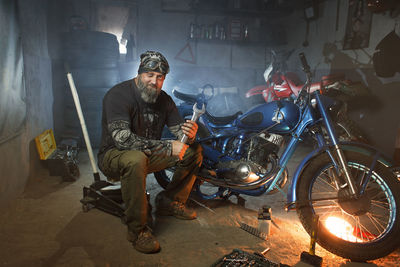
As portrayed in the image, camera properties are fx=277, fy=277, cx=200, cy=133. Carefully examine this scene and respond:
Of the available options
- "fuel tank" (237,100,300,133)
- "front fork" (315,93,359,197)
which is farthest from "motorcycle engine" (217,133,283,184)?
"front fork" (315,93,359,197)

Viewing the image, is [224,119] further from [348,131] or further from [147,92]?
[348,131]

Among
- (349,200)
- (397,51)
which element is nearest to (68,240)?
(349,200)

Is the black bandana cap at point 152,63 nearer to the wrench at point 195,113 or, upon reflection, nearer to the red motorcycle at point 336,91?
the wrench at point 195,113

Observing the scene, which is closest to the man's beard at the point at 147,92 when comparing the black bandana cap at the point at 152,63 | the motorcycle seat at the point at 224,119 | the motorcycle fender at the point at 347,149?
the black bandana cap at the point at 152,63

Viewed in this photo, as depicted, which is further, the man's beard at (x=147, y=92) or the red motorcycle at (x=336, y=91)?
the red motorcycle at (x=336, y=91)

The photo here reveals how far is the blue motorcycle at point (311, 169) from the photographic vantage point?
1951 mm

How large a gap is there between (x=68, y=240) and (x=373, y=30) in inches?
206

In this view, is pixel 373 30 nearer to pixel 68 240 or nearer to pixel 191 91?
pixel 191 91

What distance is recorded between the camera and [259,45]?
24.8 feet

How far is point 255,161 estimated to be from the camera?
2551 mm

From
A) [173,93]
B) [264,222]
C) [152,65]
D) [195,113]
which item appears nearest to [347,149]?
[264,222]

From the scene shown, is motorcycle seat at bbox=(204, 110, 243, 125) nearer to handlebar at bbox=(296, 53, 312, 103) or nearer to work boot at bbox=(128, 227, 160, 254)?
handlebar at bbox=(296, 53, 312, 103)

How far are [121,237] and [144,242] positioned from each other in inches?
12.0

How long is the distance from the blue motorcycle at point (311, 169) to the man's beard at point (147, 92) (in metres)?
0.37
